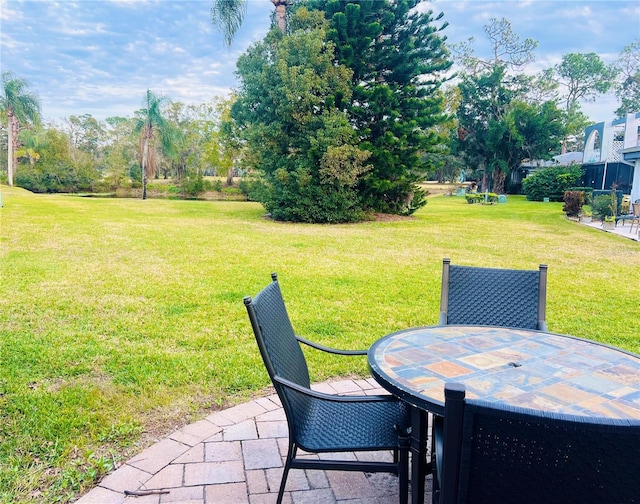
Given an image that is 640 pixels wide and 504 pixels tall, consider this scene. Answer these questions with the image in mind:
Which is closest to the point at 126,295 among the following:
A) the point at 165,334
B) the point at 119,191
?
the point at 165,334

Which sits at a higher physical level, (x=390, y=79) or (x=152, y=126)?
(x=390, y=79)

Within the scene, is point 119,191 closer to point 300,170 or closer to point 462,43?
point 300,170

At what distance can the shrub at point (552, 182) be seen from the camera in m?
24.2

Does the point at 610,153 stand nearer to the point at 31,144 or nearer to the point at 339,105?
the point at 339,105

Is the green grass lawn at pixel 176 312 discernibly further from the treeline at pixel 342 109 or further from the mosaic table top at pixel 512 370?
the treeline at pixel 342 109

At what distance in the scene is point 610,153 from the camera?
21.4m

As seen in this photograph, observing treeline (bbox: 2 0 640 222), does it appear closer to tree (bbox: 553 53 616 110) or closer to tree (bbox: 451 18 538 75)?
tree (bbox: 451 18 538 75)

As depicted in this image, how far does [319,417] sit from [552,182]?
26.5 meters

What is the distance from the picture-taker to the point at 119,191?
31234 millimetres

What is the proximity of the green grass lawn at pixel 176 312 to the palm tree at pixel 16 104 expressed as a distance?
23.2m

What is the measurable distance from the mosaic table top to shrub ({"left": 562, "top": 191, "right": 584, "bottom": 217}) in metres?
15.1

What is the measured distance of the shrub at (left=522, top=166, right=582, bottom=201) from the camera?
24.2 m

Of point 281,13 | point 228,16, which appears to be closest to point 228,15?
point 228,16

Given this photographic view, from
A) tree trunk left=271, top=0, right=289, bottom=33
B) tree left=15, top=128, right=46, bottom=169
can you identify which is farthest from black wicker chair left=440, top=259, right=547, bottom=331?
tree left=15, top=128, right=46, bottom=169
